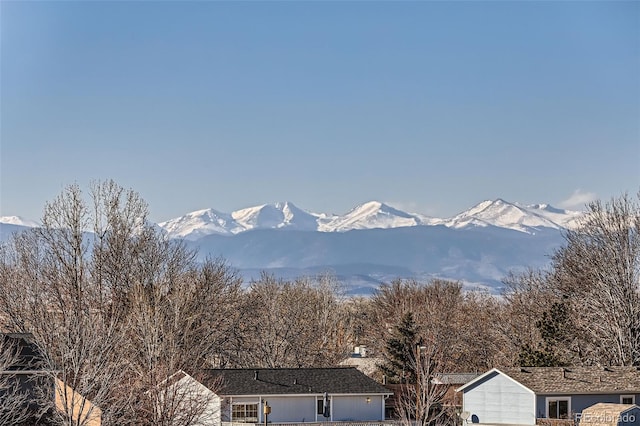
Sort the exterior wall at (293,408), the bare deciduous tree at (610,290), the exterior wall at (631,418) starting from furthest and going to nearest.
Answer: the bare deciduous tree at (610,290) < the exterior wall at (293,408) < the exterior wall at (631,418)

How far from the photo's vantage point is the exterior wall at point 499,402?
195ft

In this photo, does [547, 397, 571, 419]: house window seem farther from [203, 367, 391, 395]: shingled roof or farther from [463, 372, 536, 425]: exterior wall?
[203, 367, 391, 395]: shingled roof

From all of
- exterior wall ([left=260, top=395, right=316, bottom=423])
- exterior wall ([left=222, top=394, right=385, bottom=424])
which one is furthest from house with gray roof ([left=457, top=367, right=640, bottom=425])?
exterior wall ([left=260, top=395, right=316, bottom=423])

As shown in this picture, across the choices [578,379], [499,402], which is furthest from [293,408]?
[578,379]

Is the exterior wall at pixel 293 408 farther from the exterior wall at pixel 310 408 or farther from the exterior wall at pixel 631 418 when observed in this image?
the exterior wall at pixel 631 418

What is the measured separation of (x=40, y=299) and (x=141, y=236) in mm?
8188

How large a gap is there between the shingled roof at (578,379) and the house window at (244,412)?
1192 centimetres

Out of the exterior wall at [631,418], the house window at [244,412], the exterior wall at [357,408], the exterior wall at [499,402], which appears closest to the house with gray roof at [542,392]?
the exterior wall at [499,402]

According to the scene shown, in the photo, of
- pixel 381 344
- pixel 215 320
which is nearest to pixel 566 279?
pixel 381 344

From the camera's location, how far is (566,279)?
81.9 m

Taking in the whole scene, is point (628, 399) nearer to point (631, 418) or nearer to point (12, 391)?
point (631, 418)

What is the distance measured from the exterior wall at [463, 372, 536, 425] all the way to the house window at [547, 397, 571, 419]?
88cm

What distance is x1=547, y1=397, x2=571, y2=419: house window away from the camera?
5906 cm

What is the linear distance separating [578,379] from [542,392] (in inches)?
123
